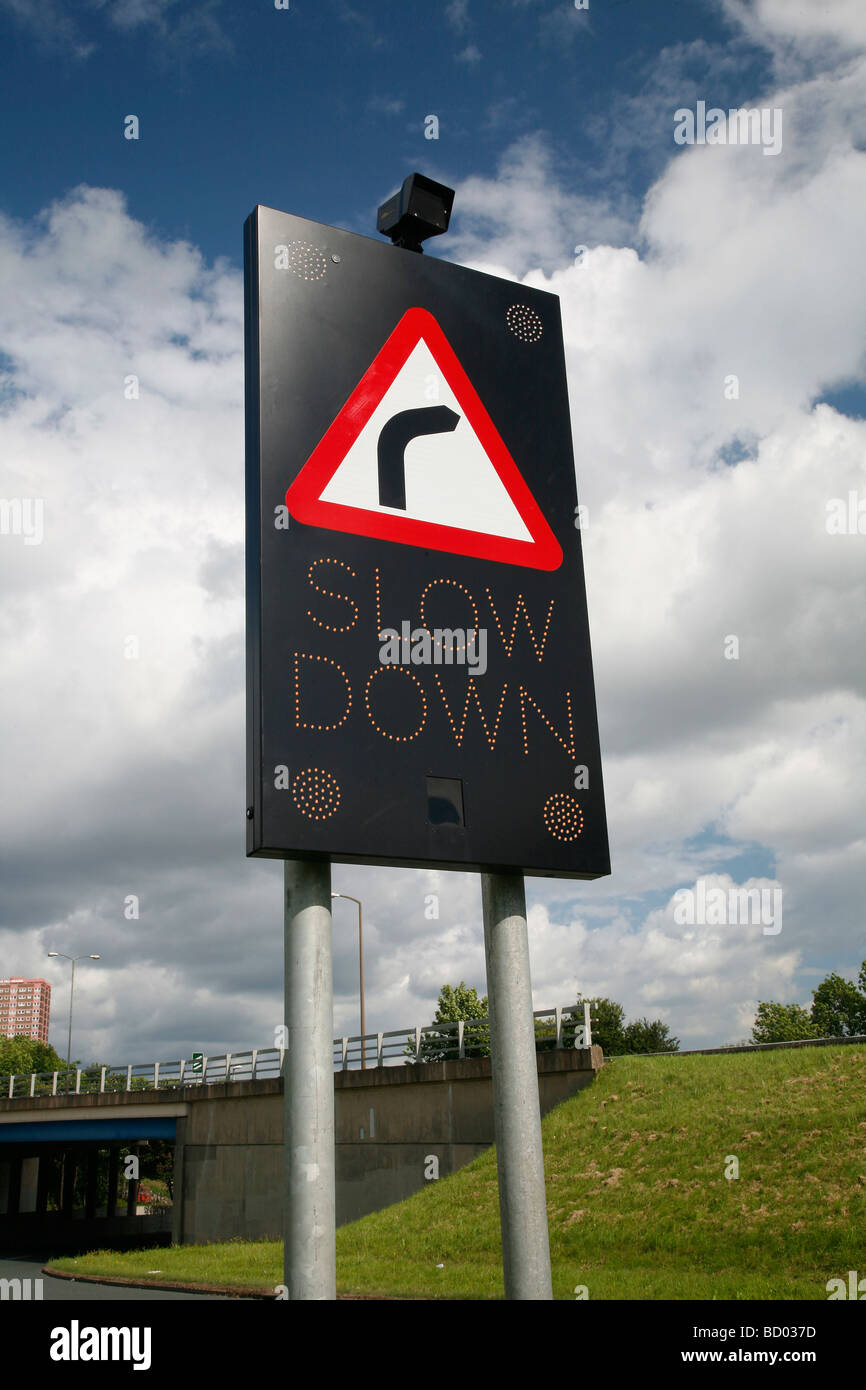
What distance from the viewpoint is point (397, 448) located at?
289 inches

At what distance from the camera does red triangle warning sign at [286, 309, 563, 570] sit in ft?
23.2

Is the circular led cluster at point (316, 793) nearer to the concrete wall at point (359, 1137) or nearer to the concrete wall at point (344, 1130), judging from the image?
the concrete wall at point (344, 1130)

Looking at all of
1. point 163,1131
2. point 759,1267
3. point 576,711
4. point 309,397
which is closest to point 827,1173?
point 759,1267

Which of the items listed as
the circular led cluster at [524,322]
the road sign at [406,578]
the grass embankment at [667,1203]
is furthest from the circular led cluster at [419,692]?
the grass embankment at [667,1203]

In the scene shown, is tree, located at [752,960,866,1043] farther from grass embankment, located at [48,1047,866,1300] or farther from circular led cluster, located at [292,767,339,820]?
circular led cluster, located at [292,767,339,820]

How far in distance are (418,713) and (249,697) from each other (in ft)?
3.79

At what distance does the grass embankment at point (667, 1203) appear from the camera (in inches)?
594

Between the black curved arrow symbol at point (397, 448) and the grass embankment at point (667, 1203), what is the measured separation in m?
11.4

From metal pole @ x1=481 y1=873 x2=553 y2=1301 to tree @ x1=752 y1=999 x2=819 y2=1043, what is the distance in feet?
273
